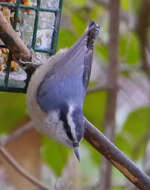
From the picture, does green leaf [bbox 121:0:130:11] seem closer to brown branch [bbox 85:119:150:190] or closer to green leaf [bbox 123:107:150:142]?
green leaf [bbox 123:107:150:142]

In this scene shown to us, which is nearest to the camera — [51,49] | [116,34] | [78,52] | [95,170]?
[78,52]

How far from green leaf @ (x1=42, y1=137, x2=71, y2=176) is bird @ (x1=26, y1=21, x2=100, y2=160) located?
41.8 inches

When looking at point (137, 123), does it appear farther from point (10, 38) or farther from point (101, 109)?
point (10, 38)

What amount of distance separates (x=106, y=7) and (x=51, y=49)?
1.16 metres

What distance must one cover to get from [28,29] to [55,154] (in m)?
1.05

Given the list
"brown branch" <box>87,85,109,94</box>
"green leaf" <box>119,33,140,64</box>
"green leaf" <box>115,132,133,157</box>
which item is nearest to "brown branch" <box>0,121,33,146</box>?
"brown branch" <box>87,85,109,94</box>

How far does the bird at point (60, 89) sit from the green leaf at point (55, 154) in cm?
106

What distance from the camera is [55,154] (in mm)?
3707

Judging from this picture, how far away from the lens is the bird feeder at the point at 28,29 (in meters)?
2.79

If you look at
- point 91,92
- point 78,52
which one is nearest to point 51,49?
point 78,52

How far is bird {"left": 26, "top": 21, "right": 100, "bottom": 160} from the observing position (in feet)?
8.36

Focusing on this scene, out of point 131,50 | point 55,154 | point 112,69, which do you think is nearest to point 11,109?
point 55,154

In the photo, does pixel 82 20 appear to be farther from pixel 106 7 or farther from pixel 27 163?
pixel 27 163

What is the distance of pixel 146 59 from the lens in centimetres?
388
